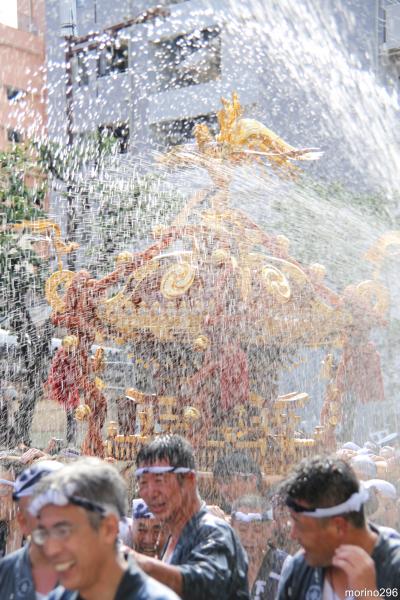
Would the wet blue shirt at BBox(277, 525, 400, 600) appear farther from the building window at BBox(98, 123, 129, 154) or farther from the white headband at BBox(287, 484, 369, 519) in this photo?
the building window at BBox(98, 123, 129, 154)

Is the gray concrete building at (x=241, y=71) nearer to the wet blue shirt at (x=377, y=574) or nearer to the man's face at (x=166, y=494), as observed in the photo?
the man's face at (x=166, y=494)

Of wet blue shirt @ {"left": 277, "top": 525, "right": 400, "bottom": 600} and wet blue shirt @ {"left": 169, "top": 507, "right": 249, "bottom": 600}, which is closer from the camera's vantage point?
wet blue shirt @ {"left": 277, "top": 525, "right": 400, "bottom": 600}

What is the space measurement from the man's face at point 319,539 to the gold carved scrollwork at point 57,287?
425 centimetres

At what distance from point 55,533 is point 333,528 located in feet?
2.41

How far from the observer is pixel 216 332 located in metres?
6.60

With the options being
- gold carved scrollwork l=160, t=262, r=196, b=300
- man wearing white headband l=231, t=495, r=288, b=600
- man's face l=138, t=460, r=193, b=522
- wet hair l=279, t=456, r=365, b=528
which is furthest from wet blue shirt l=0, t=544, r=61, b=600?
gold carved scrollwork l=160, t=262, r=196, b=300

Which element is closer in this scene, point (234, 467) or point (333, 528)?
point (333, 528)

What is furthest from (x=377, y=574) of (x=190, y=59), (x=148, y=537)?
(x=190, y=59)

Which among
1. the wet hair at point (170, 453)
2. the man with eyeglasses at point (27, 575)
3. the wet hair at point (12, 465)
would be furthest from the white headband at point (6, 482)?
the man with eyeglasses at point (27, 575)

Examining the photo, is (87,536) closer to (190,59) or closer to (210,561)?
(210,561)

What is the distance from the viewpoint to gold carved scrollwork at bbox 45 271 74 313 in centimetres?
681

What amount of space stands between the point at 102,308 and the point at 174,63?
44.5 ft

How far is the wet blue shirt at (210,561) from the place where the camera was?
3.11 metres

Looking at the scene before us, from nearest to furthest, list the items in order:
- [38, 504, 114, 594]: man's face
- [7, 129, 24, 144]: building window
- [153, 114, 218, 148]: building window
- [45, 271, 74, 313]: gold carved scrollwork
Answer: [38, 504, 114, 594]: man's face → [45, 271, 74, 313]: gold carved scrollwork → [7, 129, 24, 144]: building window → [153, 114, 218, 148]: building window
